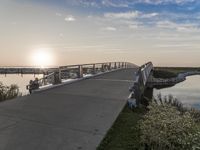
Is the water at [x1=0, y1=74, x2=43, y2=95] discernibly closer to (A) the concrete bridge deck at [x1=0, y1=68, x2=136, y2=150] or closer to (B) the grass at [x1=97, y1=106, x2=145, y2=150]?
(A) the concrete bridge deck at [x1=0, y1=68, x2=136, y2=150]

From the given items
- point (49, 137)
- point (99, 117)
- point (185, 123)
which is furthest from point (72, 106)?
point (185, 123)

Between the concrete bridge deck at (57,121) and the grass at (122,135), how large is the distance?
0.18 m

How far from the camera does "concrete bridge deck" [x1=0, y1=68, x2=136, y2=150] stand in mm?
6426

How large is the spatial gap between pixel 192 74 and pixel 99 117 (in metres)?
89.8

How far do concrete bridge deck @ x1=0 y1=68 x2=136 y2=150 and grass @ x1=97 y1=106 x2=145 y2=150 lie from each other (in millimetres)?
178

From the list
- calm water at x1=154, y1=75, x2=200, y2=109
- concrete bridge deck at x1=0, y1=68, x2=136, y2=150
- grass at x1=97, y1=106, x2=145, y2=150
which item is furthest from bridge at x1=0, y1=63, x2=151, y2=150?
calm water at x1=154, y1=75, x2=200, y2=109

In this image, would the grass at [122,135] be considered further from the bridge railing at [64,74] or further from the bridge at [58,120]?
the bridge railing at [64,74]

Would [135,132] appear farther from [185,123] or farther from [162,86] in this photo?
[162,86]

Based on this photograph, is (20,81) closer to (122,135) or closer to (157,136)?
(122,135)

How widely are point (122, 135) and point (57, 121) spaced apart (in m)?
2.10

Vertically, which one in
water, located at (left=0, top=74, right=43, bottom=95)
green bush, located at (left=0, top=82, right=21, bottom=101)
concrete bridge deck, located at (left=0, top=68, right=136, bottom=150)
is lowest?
water, located at (left=0, top=74, right=43, bottom=95)

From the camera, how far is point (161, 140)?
21.9 feet

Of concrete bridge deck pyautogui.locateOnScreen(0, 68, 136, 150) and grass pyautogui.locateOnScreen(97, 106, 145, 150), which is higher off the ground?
concrete bridge deck pyautogui.locateOnScreen(0, 68, 136, 150)

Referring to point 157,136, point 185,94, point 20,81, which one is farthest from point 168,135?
point 20,81
